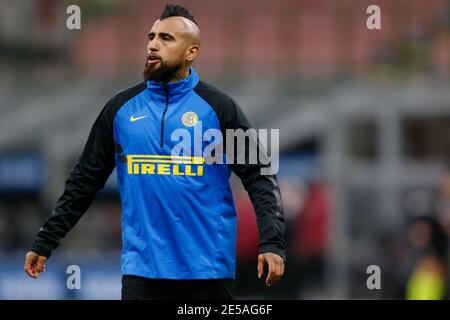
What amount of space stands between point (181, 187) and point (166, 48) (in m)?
0.67

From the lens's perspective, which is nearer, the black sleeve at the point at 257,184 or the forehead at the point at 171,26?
the black sleeve at the point at 257,184

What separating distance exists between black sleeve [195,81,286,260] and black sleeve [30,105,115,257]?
0.52 m

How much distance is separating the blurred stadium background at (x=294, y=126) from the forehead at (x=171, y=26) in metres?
7.24

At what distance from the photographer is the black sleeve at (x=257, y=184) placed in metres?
5.83

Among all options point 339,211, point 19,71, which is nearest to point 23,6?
point 19,71

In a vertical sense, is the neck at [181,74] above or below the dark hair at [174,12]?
below

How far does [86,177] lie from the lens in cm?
609

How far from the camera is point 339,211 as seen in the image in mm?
15656

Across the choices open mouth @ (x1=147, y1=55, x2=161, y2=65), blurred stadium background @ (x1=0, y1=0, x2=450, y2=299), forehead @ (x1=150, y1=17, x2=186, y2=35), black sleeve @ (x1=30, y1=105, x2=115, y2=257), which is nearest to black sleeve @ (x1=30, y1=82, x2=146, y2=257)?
black sleeve @ (x1=30, y1=105, x2=115, y2=257)

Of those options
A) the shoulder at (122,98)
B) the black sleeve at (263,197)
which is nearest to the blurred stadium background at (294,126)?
the black sleeve at (263,197)

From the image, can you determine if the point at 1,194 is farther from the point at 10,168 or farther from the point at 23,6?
the point at 23,6

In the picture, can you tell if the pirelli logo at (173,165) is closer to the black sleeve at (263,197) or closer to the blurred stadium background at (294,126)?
the black sleeve at (263,197)

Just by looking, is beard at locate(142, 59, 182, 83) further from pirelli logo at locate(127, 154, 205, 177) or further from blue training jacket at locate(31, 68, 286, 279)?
pirelli logo at locate(127, 154, 205, 177)

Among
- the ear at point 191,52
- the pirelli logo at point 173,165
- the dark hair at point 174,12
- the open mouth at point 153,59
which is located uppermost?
the dark hair at point 174,12
